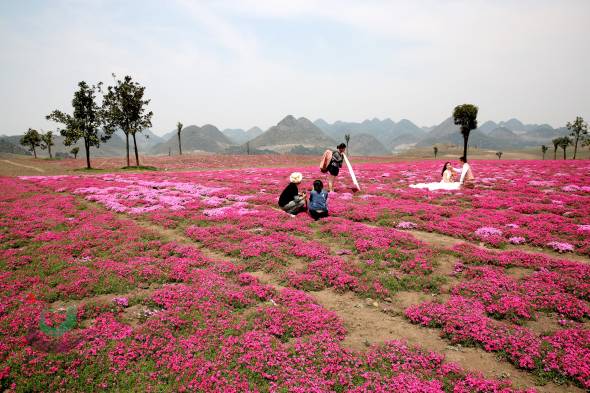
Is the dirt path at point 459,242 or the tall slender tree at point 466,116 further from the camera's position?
the tall slender tree at point 466,116

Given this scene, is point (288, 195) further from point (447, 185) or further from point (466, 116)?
point (466, 116)

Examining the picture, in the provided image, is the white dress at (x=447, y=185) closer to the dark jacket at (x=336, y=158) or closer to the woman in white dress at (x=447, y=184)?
the woman in white dress at (x=447, y=184)

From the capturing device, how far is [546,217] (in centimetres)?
1808

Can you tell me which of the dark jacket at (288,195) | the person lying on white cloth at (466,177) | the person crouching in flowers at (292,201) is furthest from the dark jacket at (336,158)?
the person lying on white cloth at (466,177)

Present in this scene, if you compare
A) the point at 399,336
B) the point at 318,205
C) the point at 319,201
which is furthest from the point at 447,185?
the point at 399,336

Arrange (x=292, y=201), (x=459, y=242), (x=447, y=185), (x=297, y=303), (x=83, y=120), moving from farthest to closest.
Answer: (x=83, y=120) → (x=447, y=185) → (x=292, y=201) → (x=459, y=242) → (x=297, y=303)

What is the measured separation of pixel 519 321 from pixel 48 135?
18885 centimetres

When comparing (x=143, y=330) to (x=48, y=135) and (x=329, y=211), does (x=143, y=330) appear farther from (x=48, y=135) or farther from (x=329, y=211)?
(x=48, y=135)

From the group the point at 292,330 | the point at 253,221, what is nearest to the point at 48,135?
the point at 253,221

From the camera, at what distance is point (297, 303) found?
10.2 meters

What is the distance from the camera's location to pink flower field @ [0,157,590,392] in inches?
285

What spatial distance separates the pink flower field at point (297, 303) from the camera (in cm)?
723

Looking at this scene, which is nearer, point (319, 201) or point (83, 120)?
point (319, 201)

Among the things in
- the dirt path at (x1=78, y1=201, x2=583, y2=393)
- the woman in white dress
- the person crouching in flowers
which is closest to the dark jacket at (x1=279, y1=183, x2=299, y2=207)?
the person crouching in flowers
